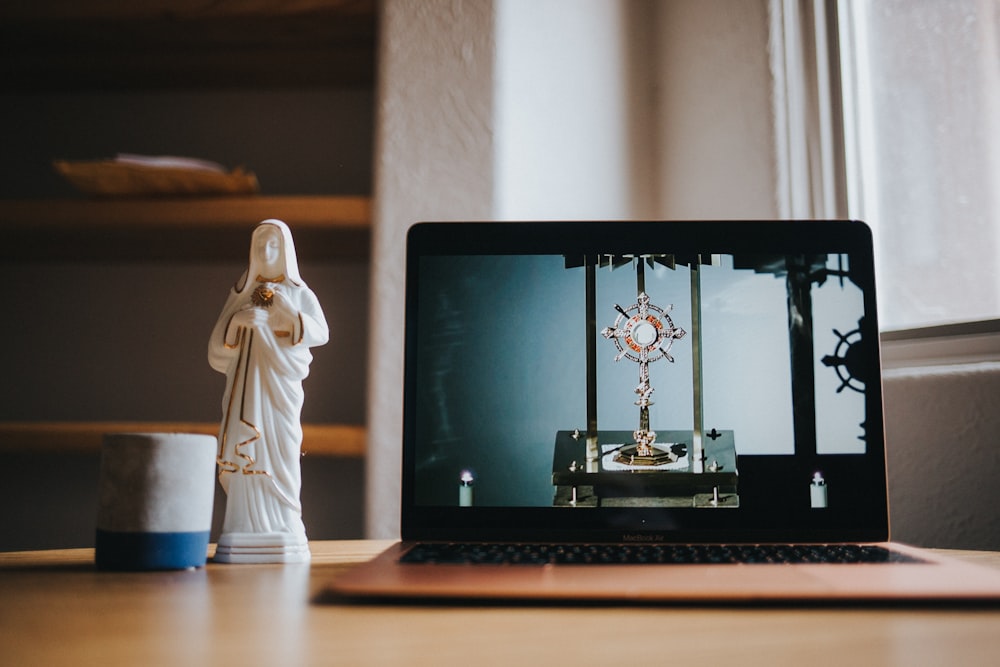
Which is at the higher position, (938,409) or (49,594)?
(938,409)

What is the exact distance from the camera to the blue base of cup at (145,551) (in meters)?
0.65

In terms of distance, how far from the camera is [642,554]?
0.65 m

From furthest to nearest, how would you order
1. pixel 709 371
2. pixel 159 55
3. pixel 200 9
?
1. pixel 159 55
2. pixel 200 9
3. pixel 709 371

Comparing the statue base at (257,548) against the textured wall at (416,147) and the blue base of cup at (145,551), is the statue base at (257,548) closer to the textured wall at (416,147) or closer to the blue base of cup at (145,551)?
the blue base of cup at (145,551)

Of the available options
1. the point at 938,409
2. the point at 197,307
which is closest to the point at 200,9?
the point at 197,307

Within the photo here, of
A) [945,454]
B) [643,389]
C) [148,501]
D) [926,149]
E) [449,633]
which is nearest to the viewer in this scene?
[449,633]

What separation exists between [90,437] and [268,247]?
50 cm

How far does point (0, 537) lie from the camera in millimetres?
1264

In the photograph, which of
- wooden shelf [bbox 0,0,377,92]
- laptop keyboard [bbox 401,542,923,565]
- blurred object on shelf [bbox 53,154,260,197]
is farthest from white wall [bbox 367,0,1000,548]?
laptop keyboard [bbox 401,542,923,565]

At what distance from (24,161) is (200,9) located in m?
0.46

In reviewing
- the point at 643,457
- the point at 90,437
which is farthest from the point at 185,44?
the point at 643,457

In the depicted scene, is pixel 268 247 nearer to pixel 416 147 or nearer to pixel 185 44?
pixel 416 147

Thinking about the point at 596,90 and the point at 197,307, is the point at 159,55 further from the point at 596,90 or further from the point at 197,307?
the point at 596,90

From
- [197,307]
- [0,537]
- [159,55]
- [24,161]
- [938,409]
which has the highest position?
[159,55]
